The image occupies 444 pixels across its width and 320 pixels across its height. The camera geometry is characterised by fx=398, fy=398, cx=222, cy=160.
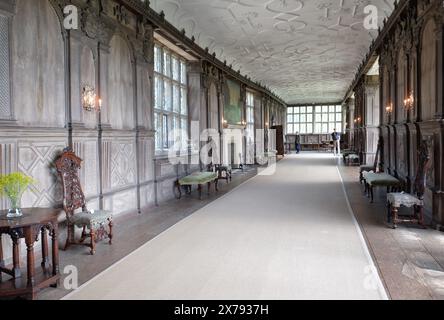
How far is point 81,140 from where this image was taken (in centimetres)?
572

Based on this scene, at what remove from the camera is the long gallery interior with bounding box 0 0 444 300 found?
3.87m

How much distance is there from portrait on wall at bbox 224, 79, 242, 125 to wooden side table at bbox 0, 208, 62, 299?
36.8ft

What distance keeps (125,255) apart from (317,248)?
2.34m

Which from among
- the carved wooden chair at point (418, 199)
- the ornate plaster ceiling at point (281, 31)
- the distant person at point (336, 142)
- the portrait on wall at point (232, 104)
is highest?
the ornate plaster ceiling at point (281, 31)

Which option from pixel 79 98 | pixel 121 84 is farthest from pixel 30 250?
pixel 121 84

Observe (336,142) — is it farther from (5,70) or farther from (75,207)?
(5,70)

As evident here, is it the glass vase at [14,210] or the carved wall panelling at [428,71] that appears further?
the carved wall panelling at [428,71]

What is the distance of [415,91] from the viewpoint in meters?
7.38

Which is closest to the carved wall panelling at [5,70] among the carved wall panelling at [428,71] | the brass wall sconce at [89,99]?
the brass wall sconce at [89,99]

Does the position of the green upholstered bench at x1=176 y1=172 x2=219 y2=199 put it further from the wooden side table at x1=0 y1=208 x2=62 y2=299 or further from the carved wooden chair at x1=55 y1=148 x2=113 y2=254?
the wooden side table at x1=0 y1=208 x2=62 y2=299

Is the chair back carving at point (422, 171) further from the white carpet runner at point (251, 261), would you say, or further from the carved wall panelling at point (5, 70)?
the carved wall panelling at point (5, 70)

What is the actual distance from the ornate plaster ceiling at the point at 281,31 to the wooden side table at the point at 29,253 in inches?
224

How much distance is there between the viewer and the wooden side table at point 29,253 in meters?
3.48

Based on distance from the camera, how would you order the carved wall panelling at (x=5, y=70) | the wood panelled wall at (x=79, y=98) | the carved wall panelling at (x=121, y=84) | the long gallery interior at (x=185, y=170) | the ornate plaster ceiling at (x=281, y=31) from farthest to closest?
the ornate plaster ceiling at (x=281, y=31) → the carved wall panelling at (x=121, y=84) → the wood panelled wall at (x=79, y=98) → the carved wall panelling at (x=5, y=70) → the long gallery interior at (x=185, y=170)
